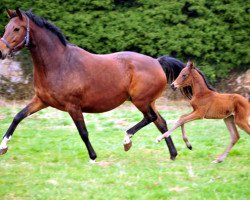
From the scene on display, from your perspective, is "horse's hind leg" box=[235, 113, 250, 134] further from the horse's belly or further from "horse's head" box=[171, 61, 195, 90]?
the horse's belly

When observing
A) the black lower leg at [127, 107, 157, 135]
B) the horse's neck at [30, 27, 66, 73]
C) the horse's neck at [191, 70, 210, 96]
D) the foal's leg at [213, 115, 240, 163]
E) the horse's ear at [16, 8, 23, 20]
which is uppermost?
the horse's ear at [16, 8, 23, 20]

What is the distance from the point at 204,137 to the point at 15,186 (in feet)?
14.9

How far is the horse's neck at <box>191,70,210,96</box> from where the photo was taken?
786 cm

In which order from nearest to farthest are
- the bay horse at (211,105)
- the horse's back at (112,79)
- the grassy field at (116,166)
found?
the grassy field at (116,166) → the horse's back at (112,79) → the bay horse at (211,105)

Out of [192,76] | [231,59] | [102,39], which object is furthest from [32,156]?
[231,59]

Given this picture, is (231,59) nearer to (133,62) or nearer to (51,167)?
(133,62)

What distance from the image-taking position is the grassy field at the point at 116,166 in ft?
19.3

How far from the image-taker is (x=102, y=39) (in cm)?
1326

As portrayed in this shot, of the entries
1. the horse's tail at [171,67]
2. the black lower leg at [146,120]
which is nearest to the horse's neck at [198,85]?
the horse's tail at [171,67]

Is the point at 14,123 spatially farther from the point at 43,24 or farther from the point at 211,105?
the point at 211,105

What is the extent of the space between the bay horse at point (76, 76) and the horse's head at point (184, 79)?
0.27 m

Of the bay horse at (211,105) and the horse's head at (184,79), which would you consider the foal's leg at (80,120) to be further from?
the horse's head at (184,79)

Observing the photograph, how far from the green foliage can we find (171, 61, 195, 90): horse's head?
5.23m

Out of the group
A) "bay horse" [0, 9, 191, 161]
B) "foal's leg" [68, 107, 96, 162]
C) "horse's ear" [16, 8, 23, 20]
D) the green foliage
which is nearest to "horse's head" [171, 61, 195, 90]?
"bay horse" [0, 9, 191, 161]
